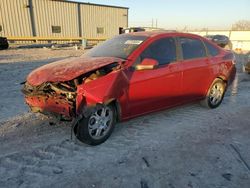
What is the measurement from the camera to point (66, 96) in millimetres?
3613

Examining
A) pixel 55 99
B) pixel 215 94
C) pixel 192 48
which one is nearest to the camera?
pixel 55 99

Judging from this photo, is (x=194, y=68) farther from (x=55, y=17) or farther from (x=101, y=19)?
(x=101, y=19)

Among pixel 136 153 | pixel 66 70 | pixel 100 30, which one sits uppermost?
pixel 100 30

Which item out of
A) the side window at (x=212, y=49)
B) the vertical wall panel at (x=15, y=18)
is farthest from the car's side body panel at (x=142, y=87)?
the vertical wall panel at (x=15, y=18)

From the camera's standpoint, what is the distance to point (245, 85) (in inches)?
325

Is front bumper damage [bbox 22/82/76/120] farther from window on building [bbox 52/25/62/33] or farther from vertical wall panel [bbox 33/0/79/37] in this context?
window on building [bbox 52/25/62/33]

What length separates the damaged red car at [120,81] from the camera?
359cm

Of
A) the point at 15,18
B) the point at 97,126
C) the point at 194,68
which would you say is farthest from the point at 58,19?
the point at 97,126

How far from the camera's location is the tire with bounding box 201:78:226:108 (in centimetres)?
559

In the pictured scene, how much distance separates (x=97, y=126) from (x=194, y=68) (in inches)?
94.7

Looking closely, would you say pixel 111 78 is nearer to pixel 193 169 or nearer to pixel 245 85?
pixel 193 169

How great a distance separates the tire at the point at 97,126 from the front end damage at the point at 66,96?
0.56 ft

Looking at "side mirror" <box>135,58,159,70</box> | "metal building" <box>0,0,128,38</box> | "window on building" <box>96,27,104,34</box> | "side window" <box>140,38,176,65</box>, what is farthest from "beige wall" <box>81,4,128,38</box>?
"side mirror" <box>135,58,159,70</box>

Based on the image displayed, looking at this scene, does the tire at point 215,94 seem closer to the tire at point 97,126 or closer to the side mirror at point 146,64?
the side mirror at point 146,64
